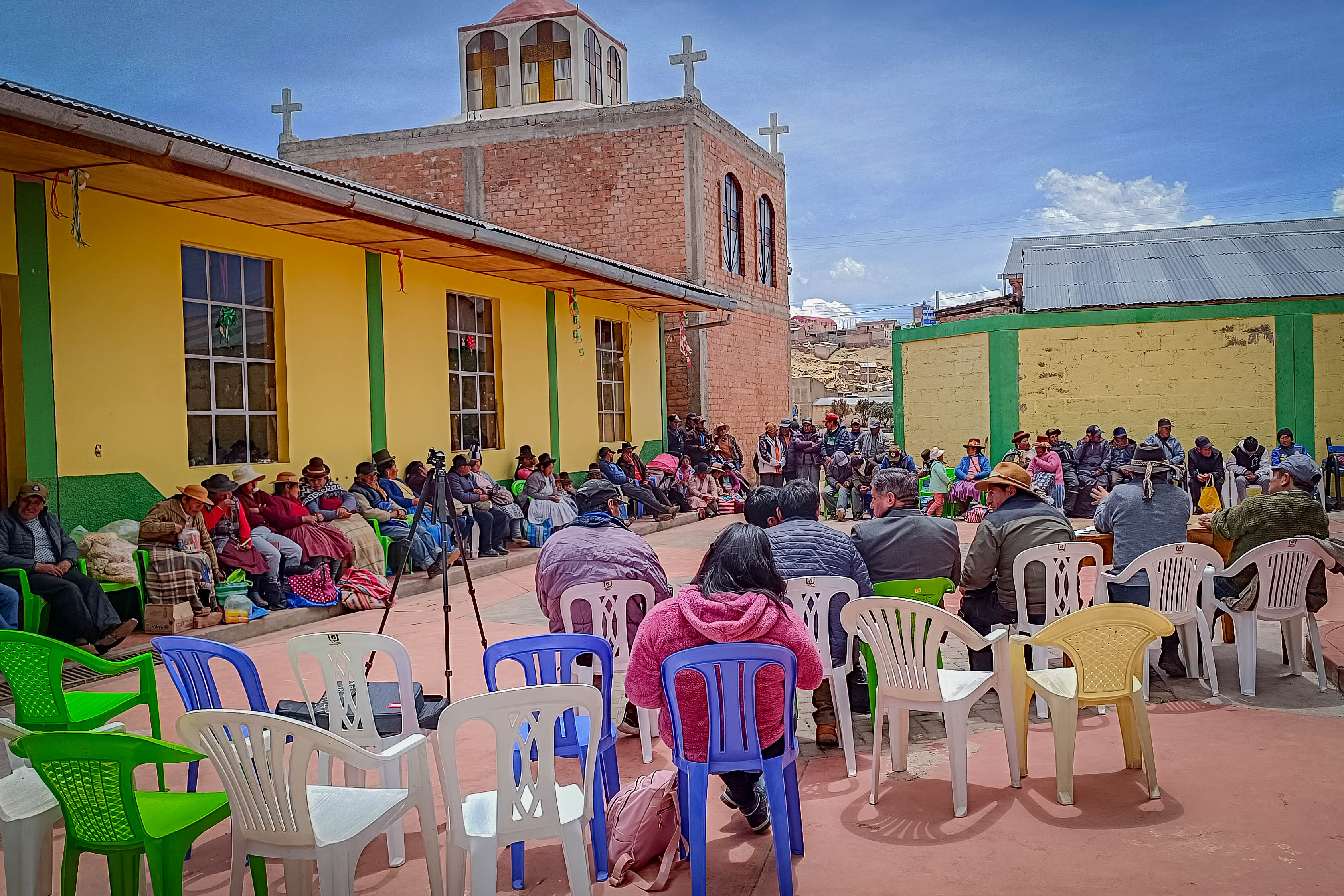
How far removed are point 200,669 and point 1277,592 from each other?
206 inches

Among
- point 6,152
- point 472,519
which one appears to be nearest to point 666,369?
point 472,519

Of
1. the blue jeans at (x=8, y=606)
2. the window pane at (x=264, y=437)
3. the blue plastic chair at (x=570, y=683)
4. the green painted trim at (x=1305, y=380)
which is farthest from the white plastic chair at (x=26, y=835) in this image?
the green painted trim at (x=1305, y=380)

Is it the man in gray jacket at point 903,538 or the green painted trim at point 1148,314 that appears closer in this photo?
the man in gray jacket at point 903,538

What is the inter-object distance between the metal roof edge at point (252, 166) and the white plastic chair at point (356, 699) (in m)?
3.72

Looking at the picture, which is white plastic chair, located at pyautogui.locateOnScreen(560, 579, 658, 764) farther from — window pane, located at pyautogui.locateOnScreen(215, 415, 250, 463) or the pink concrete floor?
window pane, located at pyautogui.locateOnScreen(215, 415, 250, 463)

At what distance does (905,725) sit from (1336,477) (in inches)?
529

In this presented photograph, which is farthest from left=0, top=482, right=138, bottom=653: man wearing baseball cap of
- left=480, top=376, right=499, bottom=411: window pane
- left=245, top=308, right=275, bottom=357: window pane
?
left=480, top=376, right=499, bottom=411: window pane

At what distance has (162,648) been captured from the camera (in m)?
3.60

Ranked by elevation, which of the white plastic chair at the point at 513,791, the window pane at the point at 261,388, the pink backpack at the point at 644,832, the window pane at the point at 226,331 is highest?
the window pane at the point at 226,331

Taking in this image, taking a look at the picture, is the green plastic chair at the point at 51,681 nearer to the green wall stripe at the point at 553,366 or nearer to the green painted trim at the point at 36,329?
the green painted trim at the point at 36,329

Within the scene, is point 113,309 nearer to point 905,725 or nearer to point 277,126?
point 905,725

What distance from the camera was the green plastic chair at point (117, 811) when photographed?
2621mm

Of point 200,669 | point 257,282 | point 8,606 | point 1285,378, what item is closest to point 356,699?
point 200,669

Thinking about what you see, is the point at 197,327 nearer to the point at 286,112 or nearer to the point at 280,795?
the point at 280,795
